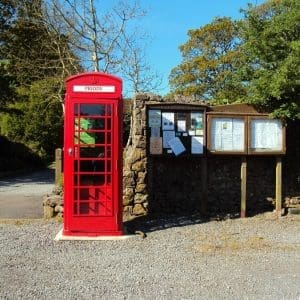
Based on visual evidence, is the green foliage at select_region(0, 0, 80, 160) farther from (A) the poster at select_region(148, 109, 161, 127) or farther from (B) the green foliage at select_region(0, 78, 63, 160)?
(A) the poster at select_region(148, 109, 161, 127)

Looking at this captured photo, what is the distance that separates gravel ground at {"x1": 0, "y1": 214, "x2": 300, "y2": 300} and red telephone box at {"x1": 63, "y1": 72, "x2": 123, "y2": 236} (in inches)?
19.2

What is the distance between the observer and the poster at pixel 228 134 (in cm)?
1138

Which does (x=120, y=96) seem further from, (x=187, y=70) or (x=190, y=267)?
(x=187, y=70)

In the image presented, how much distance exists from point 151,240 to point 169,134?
265 centimetres

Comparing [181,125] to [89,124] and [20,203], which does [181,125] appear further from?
[20,203]

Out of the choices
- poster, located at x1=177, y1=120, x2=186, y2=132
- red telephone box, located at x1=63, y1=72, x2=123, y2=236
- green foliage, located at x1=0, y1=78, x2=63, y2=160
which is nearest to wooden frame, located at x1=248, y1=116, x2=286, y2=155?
poster, located at x1=177, y1=120, x2=186, y2=132

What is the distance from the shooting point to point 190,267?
24.9 feet

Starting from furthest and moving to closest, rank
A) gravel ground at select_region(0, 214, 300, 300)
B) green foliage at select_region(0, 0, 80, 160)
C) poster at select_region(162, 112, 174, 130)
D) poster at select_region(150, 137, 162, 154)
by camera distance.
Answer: green foliage at select_region(0, 0, 80, 160) < poster at select_region(162, 112, 174, 130) < poster at select_region(150, 137, 162, 154) < gravel ground at select_region(0, 214, 300, 300)

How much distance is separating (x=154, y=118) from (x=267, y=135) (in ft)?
7.83

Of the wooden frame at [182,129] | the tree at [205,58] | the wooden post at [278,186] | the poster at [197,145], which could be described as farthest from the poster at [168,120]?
the tree at [205,58]

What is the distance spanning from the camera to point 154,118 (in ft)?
36.5

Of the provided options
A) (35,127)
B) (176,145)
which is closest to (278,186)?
(176,145)

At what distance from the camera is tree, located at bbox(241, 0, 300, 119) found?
10812 mm

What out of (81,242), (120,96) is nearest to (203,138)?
(120,96)
